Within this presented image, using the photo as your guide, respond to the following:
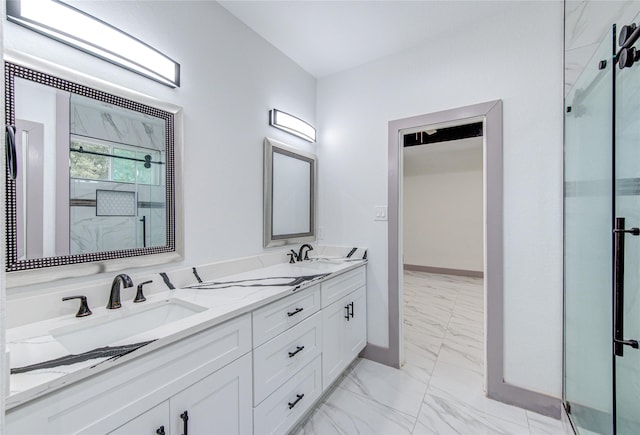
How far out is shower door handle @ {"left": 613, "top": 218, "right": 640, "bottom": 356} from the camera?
1.15m

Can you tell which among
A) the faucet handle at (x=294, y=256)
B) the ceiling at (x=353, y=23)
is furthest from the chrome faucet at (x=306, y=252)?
the ceiling at (x=353, y=23)

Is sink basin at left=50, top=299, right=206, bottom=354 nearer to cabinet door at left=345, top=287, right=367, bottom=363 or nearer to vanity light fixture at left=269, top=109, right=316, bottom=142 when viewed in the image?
cabinet door at left=345, top=287, right=367, bottom=363

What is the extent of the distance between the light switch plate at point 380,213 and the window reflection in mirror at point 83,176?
1560 mm

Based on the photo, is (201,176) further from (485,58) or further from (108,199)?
(485,58)

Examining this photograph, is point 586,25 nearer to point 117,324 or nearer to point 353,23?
point 353,23

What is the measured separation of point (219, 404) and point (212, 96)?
5.45 ft

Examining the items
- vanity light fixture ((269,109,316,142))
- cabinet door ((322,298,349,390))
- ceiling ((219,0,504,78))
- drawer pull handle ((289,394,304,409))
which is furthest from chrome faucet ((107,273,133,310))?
ceiling ((219,0,504,78))

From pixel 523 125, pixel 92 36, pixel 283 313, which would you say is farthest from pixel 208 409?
pixel 523 125

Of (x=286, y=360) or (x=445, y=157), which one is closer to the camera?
(x=286, y=360)

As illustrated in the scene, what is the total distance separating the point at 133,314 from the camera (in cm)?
124

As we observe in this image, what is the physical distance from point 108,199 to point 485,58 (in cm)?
247

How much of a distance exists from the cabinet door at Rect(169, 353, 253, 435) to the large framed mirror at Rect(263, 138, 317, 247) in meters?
1.08

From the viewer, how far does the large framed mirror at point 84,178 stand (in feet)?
3.48

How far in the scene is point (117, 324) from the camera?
1190 millimetres
